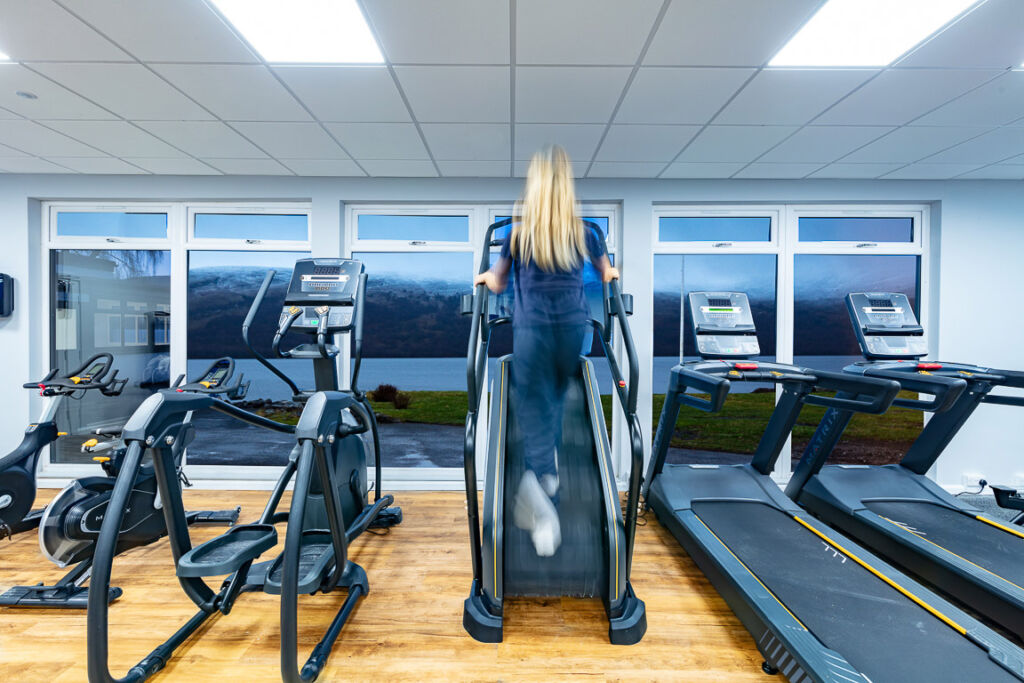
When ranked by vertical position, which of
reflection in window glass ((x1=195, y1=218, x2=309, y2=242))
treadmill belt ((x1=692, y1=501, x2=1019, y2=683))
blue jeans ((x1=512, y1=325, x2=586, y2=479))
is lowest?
treadmill belt ((x1=692, y1=501, x2=1019, y2=683))

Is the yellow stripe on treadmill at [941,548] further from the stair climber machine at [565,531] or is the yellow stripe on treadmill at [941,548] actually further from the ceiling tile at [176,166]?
the ceiling tile at [176,166]

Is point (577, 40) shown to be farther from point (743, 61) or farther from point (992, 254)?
point (992, 254)

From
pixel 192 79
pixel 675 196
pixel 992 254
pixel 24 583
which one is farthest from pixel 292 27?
pixel 992 254

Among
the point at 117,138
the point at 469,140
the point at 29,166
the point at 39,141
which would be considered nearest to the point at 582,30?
the point at 469,140

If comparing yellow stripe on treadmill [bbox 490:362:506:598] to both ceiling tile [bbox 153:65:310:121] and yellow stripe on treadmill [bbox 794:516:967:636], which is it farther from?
ceiling tile [bbox 153:65:310:121]

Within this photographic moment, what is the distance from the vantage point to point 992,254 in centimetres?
352

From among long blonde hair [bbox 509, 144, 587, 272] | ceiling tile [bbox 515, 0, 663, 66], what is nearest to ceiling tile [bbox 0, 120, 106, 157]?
ceiling tile [bbox 515, 0, 663, 66]

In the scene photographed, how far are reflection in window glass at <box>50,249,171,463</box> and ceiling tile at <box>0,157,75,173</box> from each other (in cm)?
68

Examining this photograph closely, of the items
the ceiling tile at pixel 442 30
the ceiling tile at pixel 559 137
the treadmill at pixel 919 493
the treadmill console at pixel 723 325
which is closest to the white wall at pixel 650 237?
the ceiling tile at pixel 559 137

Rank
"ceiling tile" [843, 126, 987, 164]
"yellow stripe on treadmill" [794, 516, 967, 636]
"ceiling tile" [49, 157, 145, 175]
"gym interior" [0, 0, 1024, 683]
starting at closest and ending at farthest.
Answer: "yellow stripe on treadmill" [794, 516, 967, 636], "gym interior" [0, 0, 1024, 683], "ceiling tile" [843, 126, 987, 164], "ceiling tile" [49, 157, 145, 175]

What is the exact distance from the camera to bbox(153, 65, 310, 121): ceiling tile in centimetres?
216

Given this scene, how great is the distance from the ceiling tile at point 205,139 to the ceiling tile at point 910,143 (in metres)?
4.52

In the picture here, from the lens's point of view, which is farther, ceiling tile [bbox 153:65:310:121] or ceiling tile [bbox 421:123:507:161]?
ceiling tile [bbox 421:123:507:161]

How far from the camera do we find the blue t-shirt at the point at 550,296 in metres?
1.87
